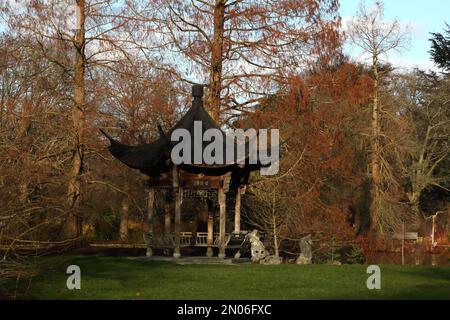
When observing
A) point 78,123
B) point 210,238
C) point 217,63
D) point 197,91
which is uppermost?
point 217,63

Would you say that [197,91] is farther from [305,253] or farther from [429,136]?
[429,136]

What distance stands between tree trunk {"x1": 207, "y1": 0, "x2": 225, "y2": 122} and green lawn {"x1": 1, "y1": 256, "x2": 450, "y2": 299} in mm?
6665

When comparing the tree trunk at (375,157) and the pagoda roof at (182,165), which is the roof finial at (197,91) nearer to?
the pagoda roof at (182,165)

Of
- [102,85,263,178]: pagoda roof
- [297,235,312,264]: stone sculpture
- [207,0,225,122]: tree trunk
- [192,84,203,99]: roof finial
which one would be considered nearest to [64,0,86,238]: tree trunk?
[102,85,263,178]: pagoda roof

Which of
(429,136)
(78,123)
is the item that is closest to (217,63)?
(78,123)

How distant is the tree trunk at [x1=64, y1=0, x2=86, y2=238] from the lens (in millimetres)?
21256

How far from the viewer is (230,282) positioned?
12336mm

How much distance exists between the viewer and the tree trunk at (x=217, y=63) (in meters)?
21.1

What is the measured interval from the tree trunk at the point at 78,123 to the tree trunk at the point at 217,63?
13.8 feet

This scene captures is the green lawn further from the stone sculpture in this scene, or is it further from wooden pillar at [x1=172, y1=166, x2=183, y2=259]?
the stone sculpture

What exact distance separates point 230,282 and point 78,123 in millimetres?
11071

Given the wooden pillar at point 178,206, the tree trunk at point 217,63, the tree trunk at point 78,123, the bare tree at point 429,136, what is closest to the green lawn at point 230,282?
the wooden pillar at point 178,206

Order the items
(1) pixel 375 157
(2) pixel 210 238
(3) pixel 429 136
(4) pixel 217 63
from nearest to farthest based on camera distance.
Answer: (2) pixel 210 238 < (4) pixel 217 63 < (1) pixel 375 157 < (3) pixel 429 136
